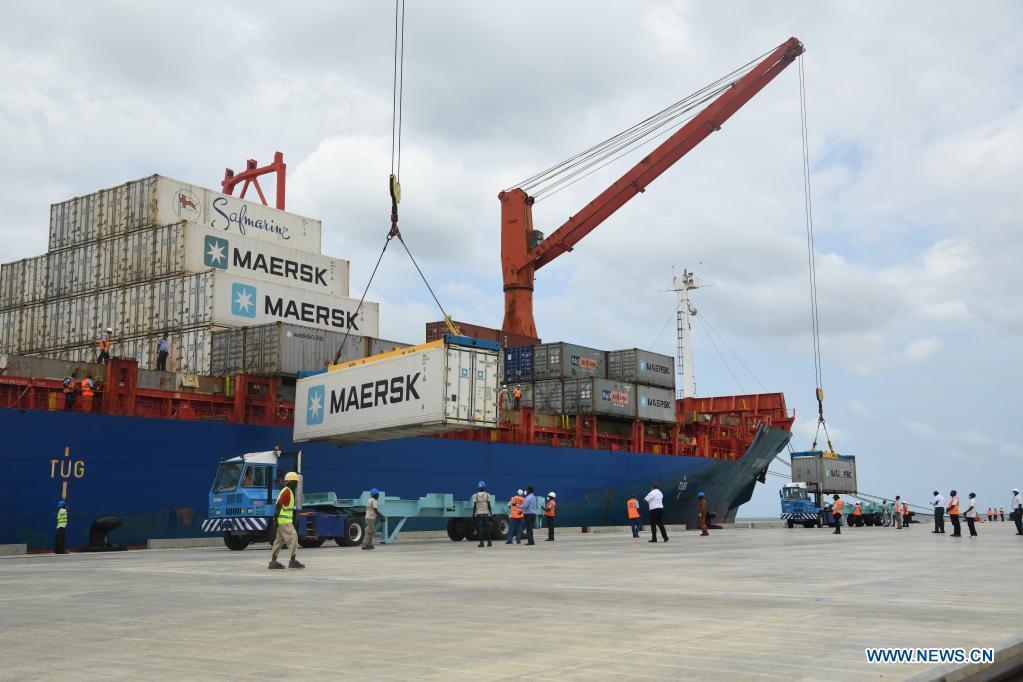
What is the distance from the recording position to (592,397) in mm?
44344

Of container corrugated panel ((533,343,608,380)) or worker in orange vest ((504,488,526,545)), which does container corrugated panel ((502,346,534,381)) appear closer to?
container corrugated panel ((533,343,608,380))

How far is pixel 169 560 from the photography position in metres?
20.3

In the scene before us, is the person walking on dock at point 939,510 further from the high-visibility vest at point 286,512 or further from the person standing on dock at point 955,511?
the high-visibility vest at point 286,512

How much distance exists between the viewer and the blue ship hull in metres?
27.2

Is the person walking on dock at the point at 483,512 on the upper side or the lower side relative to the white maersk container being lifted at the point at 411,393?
lower

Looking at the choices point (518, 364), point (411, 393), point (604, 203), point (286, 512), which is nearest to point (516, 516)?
point (411, 393)

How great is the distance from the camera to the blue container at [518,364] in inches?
1821

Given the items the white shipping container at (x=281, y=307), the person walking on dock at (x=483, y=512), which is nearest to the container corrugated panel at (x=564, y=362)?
the white shipping container at (x=281, y=307)

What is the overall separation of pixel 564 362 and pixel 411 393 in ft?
56.8

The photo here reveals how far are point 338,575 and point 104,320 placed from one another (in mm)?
27173

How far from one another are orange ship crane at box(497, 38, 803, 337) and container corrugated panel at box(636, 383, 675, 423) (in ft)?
22.4

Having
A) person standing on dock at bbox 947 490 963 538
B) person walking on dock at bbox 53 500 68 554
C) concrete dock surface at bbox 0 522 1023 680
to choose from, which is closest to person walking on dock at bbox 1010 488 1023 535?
person standing on dock at bbox 947 490 963 538

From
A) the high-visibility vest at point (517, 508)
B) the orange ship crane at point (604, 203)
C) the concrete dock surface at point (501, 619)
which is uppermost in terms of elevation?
the orange ship crane at point (604, 203)

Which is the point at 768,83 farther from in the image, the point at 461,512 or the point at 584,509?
the point at 461,512
